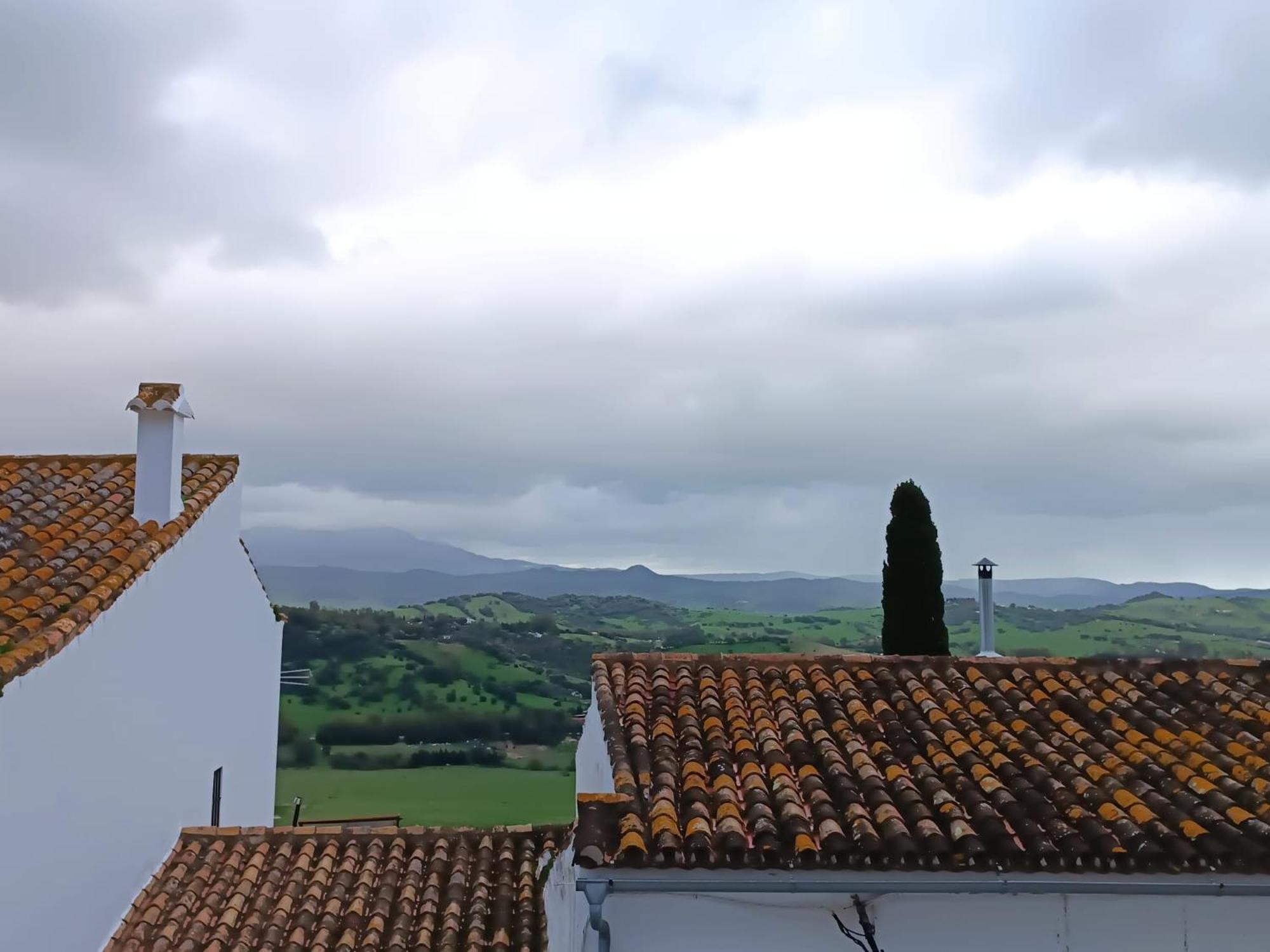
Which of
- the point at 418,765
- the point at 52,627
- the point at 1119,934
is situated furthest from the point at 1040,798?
the point at 418,765

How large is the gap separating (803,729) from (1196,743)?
3.12m

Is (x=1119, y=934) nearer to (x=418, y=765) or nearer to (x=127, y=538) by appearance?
(x=127, y=538)

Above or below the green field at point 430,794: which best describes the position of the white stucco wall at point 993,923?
above

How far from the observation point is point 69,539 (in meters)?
9.18

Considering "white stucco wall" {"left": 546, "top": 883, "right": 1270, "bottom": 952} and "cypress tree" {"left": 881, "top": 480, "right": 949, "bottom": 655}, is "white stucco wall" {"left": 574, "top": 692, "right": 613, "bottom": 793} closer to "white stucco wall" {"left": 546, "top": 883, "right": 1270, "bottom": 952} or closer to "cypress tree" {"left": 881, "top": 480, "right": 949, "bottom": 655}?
"white stucco wall" {"left": 546, "top": 883, "right": 1270, "bottom": 952}

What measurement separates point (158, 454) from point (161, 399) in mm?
671

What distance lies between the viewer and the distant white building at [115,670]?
23.5 ft

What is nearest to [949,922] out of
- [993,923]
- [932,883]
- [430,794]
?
[993,923]

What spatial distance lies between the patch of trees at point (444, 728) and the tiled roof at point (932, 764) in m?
17.5

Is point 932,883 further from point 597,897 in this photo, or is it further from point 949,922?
point 597,897

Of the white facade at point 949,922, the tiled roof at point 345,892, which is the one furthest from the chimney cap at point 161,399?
the white facade at point 949,922

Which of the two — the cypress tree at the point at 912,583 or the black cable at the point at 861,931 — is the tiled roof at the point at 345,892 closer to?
the black cable at the point at 861,931

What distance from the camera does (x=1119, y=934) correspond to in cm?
621

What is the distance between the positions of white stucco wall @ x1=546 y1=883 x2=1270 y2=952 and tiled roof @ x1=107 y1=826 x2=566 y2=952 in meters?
2.75
